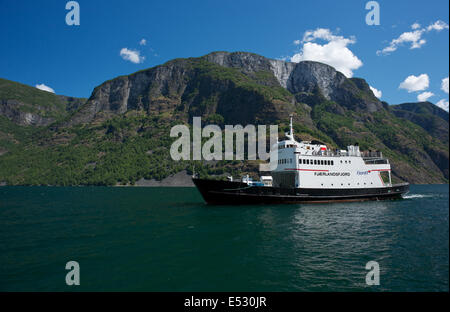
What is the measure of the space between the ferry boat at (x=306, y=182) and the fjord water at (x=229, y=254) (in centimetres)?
1065

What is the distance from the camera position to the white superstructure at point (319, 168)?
41438 mm

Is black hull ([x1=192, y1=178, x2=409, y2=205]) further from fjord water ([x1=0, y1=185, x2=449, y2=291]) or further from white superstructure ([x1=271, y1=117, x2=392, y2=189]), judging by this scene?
fjord water ([x1=0, y1=185, x2=449, y2=291])

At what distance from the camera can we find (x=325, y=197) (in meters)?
42.1

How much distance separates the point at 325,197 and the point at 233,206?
1627 cm

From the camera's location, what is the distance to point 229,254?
17.1 m

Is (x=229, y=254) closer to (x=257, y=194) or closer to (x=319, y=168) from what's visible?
(x=257, y=194)

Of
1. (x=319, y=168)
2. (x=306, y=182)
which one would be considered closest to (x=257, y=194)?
(x=306, y=182)

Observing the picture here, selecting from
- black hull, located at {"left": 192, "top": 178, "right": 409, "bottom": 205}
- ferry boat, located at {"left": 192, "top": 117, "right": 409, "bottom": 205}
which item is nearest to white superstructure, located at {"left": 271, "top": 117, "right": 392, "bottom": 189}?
ferry boat, located at {"left": 192, "top": 117, "right": 409, "bottom": 205}

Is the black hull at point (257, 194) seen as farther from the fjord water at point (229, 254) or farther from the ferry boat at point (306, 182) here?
the fjord water at point (229, 254)

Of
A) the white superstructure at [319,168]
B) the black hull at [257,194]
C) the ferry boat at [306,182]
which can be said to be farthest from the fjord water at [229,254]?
the white superstructure at [319,168]

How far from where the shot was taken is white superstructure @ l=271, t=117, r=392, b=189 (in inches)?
1631

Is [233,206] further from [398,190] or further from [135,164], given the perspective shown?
[135,164]

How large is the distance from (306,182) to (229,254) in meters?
28.0
